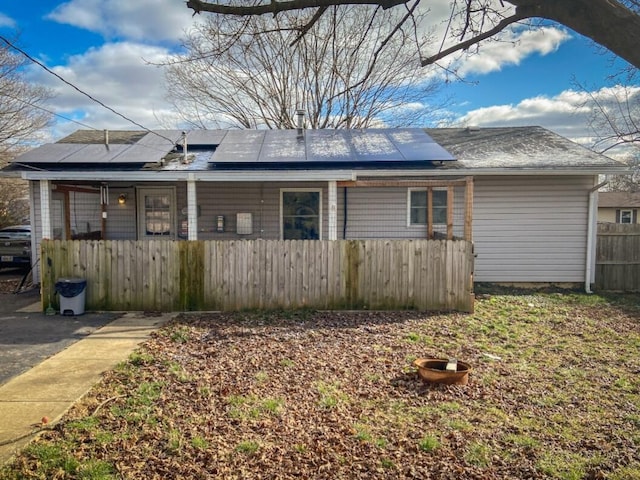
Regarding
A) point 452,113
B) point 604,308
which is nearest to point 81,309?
point 604,308

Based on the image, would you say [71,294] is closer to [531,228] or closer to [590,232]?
[531,228]

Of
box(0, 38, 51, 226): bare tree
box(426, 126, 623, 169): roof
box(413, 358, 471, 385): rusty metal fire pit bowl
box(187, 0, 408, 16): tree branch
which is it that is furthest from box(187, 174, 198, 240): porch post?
box(0, 38, 51, 226): bare tree

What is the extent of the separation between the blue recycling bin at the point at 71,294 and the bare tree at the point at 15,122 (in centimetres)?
1449

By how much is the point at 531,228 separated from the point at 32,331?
402 inches

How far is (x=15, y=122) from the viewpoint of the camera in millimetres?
20281

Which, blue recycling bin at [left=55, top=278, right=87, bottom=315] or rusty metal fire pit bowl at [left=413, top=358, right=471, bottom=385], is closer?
rusty metal fire pit bowl at [left=413, top=358, right=471, bottom=385]

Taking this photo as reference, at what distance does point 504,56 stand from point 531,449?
5.04 metres

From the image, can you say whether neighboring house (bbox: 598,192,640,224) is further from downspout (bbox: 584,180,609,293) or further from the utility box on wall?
the utility box on wall

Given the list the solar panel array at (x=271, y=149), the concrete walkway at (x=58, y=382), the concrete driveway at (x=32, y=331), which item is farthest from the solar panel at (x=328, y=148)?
the concrete walkway at (x=58, y=382)

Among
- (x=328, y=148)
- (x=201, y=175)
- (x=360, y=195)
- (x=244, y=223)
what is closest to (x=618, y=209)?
(x=360, y=195)

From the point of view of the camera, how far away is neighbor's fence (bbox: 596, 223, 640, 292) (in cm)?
1070

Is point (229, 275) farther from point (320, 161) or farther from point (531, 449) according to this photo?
point (531, 449)

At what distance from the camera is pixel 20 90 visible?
1942 cm

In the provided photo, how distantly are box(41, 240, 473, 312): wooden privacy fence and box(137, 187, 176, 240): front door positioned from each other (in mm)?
3430
